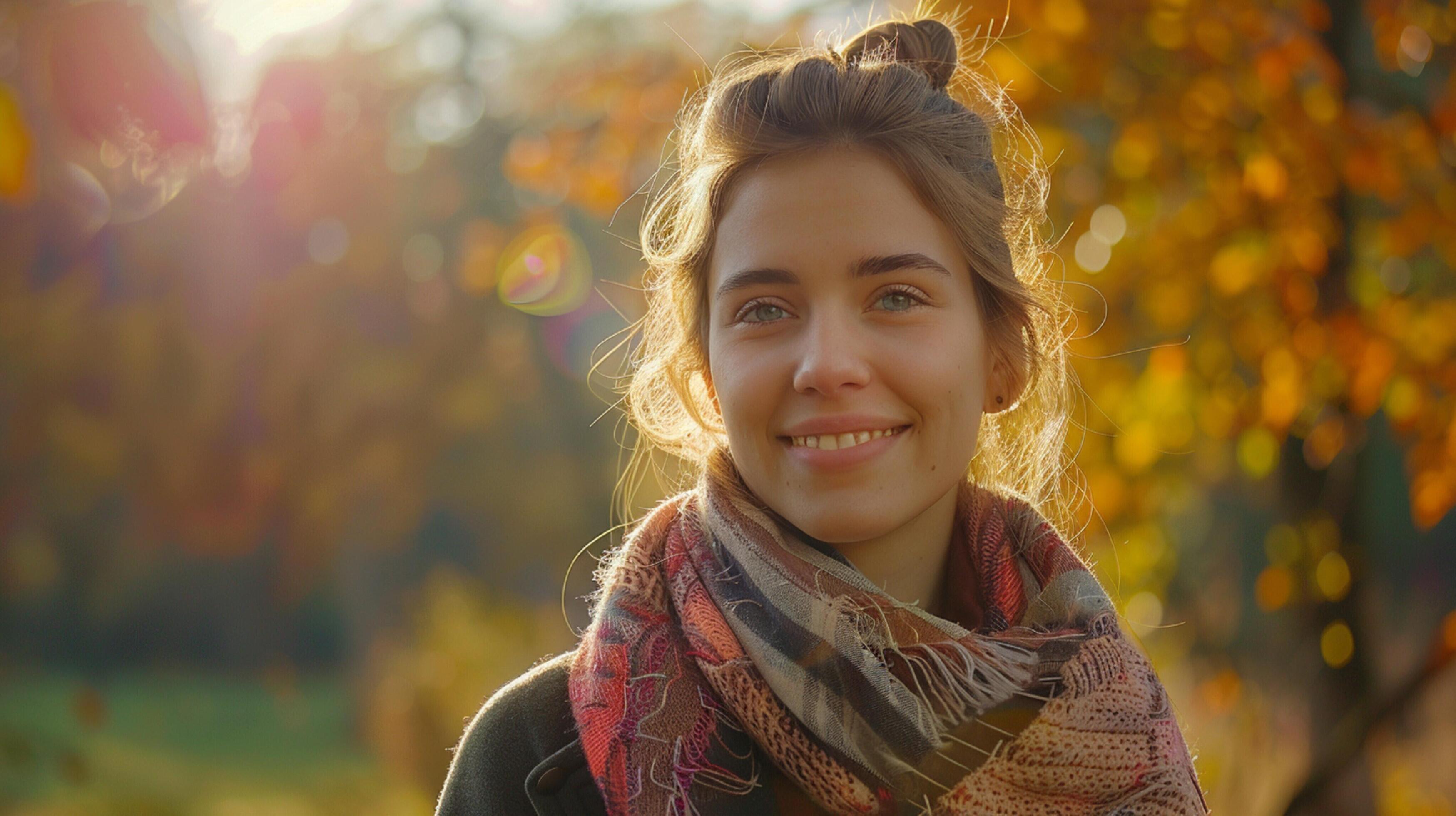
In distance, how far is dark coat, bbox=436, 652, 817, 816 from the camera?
168 centimetres

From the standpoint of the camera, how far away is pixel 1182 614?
18.8 ft

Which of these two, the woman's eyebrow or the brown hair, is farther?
the brown hair

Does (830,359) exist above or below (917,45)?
below

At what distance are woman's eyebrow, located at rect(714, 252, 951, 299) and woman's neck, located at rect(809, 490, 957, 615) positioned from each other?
1.26 feet

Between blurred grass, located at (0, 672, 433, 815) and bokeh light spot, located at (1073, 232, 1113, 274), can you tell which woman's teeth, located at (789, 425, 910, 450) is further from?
blurred grass, located at (0, 672, 433, 815)

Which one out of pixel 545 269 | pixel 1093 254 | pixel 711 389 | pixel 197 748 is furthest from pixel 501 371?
pixel 711 389

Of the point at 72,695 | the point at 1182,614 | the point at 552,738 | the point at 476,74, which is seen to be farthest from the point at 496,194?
the point at 552,738

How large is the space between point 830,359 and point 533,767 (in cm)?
76

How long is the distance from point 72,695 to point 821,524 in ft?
40.9

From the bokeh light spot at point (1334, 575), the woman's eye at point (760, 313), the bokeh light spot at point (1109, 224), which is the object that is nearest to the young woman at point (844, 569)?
the woman's eye at point (760, 313)

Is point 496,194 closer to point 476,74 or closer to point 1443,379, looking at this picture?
point 476,74

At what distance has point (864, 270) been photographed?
1709 millimetres

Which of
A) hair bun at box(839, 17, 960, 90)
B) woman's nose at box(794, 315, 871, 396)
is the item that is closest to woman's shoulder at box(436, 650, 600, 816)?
woman's nose at box(794, 315, 871, 396)

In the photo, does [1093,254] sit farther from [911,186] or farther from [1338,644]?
[911,186]
